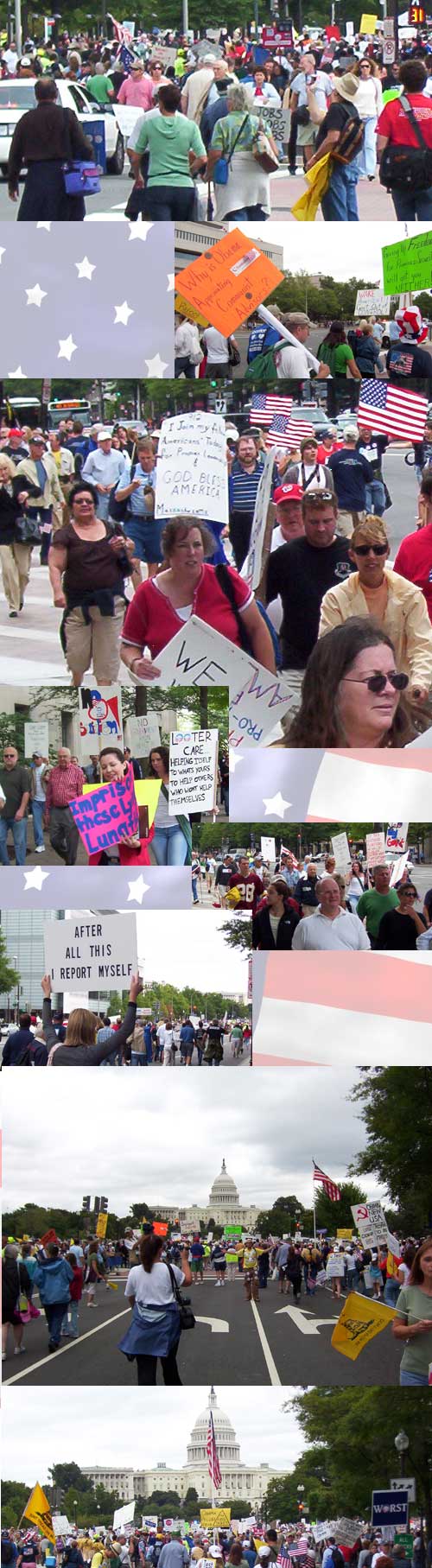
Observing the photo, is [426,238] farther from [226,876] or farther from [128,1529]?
[128,1529]

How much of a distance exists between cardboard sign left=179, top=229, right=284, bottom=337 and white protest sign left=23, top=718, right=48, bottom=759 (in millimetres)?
2580

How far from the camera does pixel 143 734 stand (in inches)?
454

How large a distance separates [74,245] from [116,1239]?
5.63 meters

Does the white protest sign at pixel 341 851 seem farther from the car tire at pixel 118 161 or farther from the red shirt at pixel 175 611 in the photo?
the car tire at pixel 118 161

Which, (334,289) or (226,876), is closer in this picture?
(226,876)

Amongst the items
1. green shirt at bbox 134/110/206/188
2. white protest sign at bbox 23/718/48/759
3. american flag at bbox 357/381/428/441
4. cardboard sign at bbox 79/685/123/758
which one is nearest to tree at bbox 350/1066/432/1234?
cardboard sign at bbox 79/685/123/758

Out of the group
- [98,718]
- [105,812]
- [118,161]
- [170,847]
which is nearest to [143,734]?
[98,718]

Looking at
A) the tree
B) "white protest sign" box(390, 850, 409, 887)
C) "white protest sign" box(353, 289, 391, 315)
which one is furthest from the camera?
"white protest sign" box(353, 289, 391, 315)

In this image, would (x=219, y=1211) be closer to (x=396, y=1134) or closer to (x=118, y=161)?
(x=396, y=1134)

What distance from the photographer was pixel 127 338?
12.2 meters

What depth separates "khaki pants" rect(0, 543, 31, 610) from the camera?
1206cm

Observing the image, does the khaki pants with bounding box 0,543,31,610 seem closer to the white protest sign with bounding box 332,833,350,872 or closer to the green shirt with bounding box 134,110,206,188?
the white protest sign with bounding box 332,833,350,872

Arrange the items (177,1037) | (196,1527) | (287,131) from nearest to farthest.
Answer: (196,1527) < (177,1037) < (287,131)

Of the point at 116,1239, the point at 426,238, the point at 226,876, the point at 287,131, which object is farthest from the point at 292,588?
the point at 287,131
